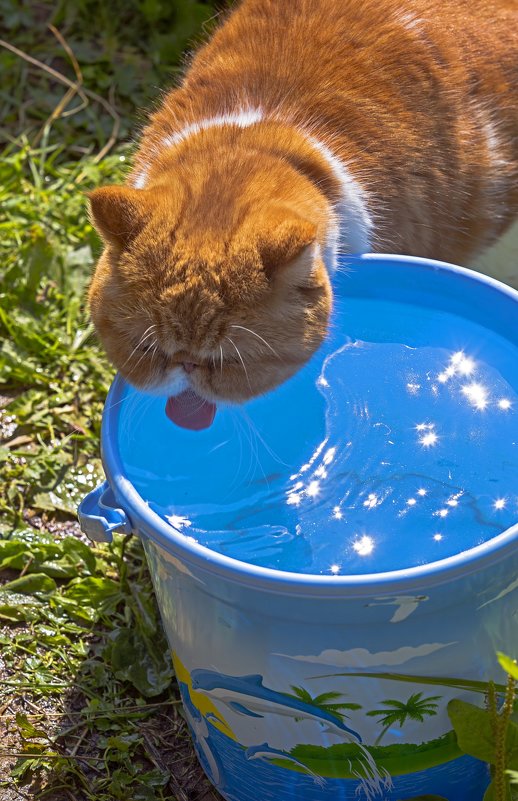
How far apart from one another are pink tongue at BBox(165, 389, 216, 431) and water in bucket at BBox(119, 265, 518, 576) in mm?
46

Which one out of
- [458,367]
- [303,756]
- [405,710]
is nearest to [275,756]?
[303,756]

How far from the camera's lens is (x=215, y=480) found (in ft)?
5.49

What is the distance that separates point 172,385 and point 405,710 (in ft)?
2.03

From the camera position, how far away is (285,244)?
146 centimetres

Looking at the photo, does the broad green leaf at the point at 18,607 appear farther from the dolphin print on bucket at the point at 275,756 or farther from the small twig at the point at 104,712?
the dolphin print on bucket at the point at 275,756

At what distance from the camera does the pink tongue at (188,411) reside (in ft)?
5.46

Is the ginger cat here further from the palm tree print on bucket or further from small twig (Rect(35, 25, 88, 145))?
small twig (Rect(35, 25, 88, 145))

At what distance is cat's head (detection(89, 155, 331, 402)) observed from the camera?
1520mm

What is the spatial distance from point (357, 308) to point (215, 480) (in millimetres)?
444

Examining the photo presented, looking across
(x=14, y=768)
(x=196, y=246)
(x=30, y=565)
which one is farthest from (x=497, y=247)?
(x=14, y=768)

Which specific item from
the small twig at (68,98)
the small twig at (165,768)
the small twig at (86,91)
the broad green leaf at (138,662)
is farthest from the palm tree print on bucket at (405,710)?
the small twig at (68,98)

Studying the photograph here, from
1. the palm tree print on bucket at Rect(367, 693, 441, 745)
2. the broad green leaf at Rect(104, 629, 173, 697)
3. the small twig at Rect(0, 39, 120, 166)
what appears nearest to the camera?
the palm tree print on bucket at Rect(367, 693, 441, 745)

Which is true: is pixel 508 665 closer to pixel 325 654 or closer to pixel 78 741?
pixel 325 654

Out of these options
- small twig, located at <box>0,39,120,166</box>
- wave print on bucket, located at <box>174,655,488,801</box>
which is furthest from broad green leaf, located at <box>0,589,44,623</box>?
small twig, located at <box>0,39,120,166</box>
